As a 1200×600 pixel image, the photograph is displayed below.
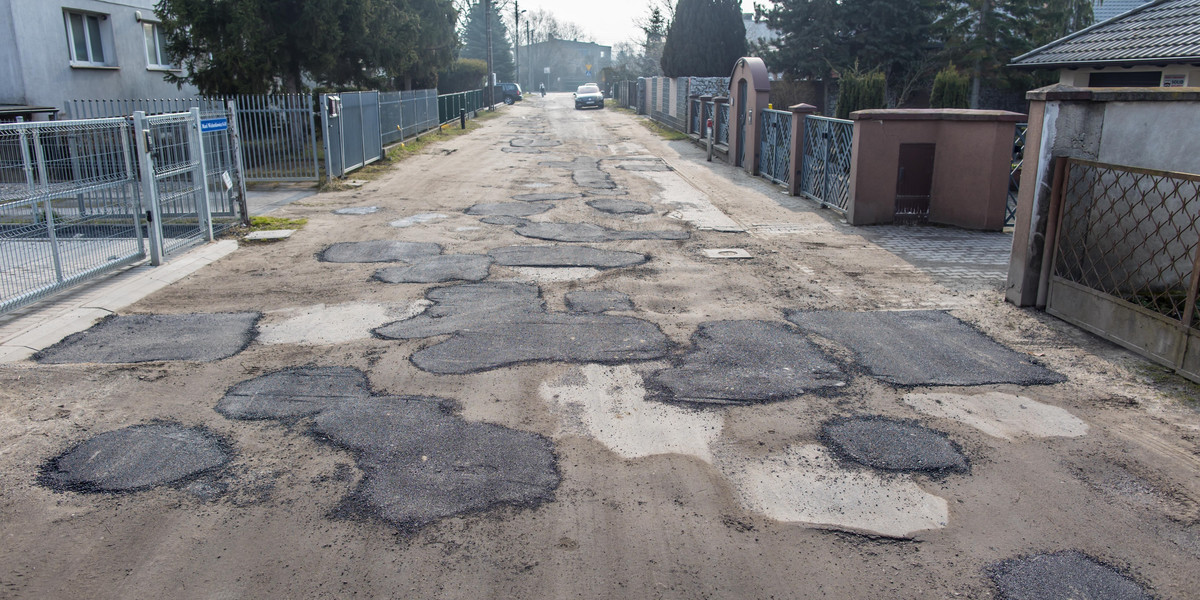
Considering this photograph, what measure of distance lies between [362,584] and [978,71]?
32773 mm

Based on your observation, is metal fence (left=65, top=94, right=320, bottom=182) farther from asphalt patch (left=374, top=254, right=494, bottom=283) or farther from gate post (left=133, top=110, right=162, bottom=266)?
asphalt patch (left=374, top=254, right=494, bottom=283)

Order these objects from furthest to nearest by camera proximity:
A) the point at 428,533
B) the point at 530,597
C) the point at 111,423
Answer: the point at 111,423, the point at 428,533, the point at 530,597

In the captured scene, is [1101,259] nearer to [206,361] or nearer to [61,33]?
[206,361]

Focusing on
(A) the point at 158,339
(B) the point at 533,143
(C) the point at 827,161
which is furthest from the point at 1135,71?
(A) the point at 158,339

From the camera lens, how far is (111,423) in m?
5.17

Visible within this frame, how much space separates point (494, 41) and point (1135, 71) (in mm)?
60802

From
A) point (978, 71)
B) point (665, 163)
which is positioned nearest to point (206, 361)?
point (665, 163)

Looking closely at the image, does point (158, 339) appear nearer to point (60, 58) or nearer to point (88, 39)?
point (60, 58)

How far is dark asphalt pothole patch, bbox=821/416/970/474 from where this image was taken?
4.68m

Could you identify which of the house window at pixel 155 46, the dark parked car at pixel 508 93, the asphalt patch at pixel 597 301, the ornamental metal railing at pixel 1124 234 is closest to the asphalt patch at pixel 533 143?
the house window at pixel 155 46

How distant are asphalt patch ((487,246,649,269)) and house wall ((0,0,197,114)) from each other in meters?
13.9

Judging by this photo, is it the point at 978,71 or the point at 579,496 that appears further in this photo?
the point at 978,71

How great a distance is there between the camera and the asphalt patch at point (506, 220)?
12.0 m

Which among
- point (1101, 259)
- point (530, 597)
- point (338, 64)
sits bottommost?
point (530, 597)
